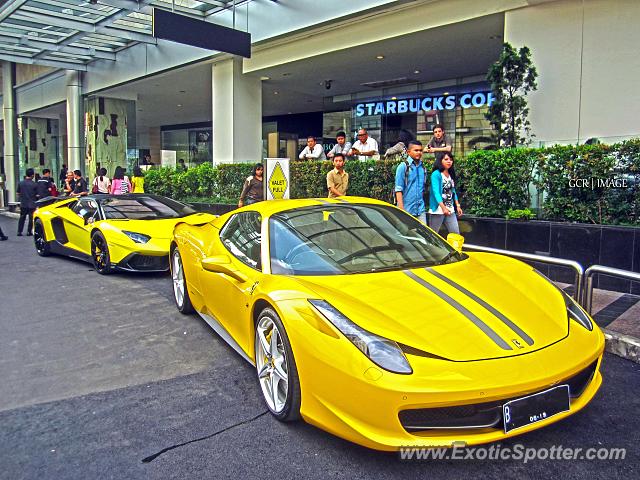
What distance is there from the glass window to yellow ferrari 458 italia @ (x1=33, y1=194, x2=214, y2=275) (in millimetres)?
2139

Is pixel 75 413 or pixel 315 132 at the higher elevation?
pixel 315 132

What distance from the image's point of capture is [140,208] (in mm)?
8703

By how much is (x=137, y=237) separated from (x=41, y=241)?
3.59 meters

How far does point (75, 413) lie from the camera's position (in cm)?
337

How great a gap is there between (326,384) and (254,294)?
3.26 ft

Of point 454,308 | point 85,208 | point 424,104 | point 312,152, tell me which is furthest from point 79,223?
point 424,104

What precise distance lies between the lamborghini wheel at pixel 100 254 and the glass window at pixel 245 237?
3.77m

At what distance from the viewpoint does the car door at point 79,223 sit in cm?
857

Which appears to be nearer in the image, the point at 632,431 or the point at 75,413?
the point at 632,431

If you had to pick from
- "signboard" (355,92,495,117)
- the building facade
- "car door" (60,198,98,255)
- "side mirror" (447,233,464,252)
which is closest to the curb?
"side mirror" (447,233,464,252)

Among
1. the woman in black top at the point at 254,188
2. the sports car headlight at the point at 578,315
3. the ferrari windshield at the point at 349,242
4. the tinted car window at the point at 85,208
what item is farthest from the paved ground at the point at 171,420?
the woman in black top at the point at 254,188

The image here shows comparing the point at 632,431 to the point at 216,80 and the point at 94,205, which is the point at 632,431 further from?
the point at 216,80

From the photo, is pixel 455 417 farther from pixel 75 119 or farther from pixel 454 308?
pixel 75 119

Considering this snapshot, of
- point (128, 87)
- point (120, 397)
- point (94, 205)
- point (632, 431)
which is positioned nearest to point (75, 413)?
point (120, 397)
